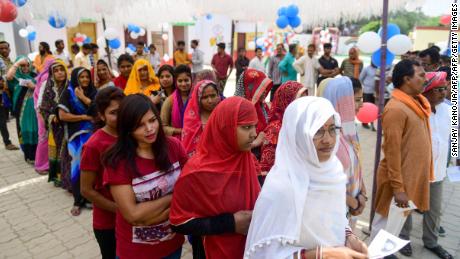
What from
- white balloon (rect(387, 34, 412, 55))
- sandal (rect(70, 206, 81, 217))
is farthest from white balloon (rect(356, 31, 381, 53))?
sandal (rect(70, 206, 81, 217))

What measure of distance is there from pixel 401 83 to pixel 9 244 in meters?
4.09

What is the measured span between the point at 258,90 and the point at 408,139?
4.52 feet

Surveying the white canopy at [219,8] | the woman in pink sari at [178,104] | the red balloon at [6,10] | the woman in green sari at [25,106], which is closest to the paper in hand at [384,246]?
the woman in pink sari at [178,104]

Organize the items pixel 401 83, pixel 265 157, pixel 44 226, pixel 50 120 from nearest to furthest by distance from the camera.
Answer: pixel 265 157
pixel 401 83
pixel 44 226
pixel 50 120

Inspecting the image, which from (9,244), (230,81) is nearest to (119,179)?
(9,244)

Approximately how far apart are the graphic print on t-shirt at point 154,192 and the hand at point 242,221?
1.43 ft

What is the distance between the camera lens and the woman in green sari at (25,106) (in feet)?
19.3

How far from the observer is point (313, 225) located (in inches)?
59.9

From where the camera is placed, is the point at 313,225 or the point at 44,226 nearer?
the point at 313,225

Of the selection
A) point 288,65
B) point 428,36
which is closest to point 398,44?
point 288,65

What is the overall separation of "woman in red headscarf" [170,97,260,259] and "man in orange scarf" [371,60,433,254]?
1534mm

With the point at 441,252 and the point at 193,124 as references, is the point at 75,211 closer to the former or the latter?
the point at 193,124

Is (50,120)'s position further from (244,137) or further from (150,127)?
(244,137)

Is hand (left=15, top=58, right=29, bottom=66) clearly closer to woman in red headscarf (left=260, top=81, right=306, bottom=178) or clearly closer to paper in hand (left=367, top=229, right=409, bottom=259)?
woman in red headscarf (left=260, top=81, right=306, bottom=178)
